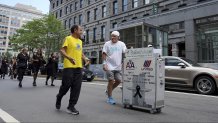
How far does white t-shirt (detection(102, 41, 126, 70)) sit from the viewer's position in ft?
21.4

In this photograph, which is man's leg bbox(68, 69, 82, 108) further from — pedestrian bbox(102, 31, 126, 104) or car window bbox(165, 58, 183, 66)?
car window bbox(165, 58, 183, 66)

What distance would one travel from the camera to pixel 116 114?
16.9ft

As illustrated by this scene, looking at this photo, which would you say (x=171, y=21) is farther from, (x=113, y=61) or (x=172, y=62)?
(x=113, y=61)

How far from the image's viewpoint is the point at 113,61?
21.5ft

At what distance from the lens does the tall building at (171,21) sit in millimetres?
20094

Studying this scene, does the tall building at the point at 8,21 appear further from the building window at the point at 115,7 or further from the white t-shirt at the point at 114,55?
the white t-shirt at the point at 114,55

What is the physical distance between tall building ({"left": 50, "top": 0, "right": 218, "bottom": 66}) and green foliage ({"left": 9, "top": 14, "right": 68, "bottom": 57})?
5026 millimetres

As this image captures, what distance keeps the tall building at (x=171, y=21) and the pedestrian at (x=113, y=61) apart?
32.9ft

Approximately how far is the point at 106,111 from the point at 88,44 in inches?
1334

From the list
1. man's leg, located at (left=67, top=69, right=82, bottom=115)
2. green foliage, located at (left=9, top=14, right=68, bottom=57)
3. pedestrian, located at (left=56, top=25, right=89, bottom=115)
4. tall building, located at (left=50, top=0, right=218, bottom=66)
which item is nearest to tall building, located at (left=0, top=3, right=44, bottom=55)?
green foliage, located at (left=9, top=14, right=68, bottom=57)

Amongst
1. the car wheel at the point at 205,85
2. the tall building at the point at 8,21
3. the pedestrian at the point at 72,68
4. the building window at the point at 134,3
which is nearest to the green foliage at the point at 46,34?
the building window at the point at 134,3

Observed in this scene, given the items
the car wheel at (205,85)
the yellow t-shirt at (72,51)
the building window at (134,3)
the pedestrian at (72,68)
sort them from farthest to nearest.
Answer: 1. the building window at (134,3)
2. the car wheel at (205,85)
3. the yellow t-shirt at (72,51)
4. the pedestrian at (72,68)

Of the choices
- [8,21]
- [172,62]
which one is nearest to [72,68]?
[172,62]

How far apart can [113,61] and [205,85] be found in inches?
202
